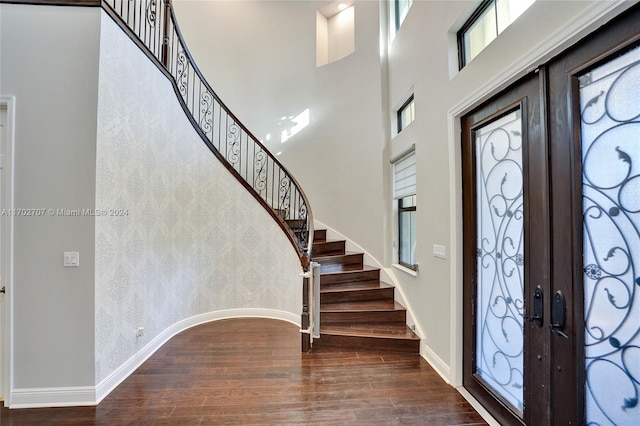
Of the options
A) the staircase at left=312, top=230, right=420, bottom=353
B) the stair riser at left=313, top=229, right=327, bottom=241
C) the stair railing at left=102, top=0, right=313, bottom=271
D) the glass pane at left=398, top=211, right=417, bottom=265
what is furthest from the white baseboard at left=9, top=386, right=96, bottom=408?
the stair riser at left=313, top=229, right=327, bottom=241

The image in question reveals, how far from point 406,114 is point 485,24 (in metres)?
1.72

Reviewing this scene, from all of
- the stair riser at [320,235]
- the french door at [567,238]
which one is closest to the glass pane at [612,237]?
the french door at [567,238]

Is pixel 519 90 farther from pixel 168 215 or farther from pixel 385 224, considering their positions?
pixel 168 215

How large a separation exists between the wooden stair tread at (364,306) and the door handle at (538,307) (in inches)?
73.8

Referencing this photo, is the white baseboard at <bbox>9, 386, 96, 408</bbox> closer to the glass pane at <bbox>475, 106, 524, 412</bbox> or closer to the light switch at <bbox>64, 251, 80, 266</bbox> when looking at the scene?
the light switch at <bbox>64, 251, 80, 266</bbox>

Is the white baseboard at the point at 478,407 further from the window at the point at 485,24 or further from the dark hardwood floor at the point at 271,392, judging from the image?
the window at the point at 485,24

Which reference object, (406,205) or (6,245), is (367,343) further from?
(6,245)

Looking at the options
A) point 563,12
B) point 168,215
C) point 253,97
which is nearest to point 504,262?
point 563,12

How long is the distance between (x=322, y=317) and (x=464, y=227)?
190 centimetres

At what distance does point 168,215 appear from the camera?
3480 millimetres

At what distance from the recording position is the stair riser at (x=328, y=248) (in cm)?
473

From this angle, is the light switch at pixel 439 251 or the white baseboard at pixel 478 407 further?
the light switch at pixel 439 251

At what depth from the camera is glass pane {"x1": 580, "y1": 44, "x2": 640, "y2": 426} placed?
122 centimetres

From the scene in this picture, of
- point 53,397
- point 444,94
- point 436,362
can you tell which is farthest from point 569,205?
point 53,397
